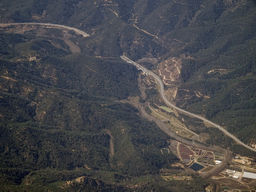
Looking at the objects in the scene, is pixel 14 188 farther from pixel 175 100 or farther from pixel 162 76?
pixel 162 76

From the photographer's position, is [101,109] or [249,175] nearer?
[249,175]

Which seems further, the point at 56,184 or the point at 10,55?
the point at 10,55

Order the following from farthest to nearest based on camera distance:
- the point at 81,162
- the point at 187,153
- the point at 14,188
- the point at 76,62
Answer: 1. the point at 76,62
2. the point at 187,153
3. the point at 81,162
4. the point at 14,188

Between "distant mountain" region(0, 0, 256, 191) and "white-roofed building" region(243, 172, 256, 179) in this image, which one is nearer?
"distant mountain" region(0, 0, 256, 191)

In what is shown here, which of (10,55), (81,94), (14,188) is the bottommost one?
(14,188)

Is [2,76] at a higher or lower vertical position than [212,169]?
higher

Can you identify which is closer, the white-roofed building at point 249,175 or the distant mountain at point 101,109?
the distant mountain at point 101,109

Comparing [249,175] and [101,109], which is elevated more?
[101,109]

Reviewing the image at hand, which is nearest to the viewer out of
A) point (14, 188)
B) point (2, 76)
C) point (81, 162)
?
point (14, 188)

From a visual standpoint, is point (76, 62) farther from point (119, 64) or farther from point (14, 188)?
point (14, 188)

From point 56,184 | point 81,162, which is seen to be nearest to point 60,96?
point 81,162
